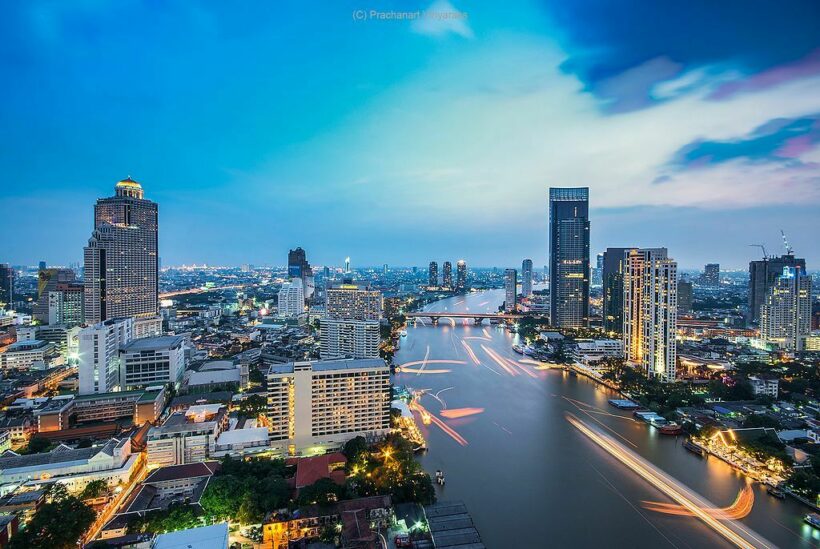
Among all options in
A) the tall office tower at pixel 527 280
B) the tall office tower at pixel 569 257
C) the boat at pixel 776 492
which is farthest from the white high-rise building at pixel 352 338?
the tall office tower at pixel 527 280

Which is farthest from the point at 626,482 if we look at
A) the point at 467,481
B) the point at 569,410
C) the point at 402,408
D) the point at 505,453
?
the point at 402,408

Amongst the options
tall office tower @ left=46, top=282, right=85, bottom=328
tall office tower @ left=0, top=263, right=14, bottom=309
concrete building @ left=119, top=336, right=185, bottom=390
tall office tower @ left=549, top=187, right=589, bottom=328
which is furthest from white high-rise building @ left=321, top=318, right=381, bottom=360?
tall office tower @ left=0, top=263, right=14, bottom=309

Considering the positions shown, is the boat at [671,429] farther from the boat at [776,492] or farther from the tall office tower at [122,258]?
the tall office tower at [122,258]

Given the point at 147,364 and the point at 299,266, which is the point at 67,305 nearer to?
the point at 147,364

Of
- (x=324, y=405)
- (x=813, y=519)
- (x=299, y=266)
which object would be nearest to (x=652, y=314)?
(x=813, y=519)

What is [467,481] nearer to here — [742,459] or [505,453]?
[505,453]
